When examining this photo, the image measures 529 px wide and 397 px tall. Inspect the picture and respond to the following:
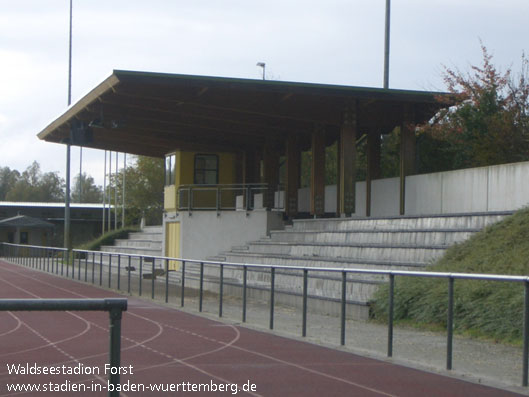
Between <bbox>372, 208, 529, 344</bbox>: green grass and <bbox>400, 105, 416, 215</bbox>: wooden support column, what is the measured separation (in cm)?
974

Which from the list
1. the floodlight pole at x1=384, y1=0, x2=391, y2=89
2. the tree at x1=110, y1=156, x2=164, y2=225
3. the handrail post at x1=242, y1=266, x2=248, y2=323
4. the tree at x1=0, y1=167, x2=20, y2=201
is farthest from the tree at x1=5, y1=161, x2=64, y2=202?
the handrail post at x1=242, y1=266, x2=248, y2=323

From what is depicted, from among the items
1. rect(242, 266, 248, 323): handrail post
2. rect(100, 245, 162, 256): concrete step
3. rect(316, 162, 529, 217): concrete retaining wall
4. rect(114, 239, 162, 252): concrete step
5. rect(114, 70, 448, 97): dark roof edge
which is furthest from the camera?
rect(114, 239, 162, 252): concrete step

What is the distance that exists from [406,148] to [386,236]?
7192 mm

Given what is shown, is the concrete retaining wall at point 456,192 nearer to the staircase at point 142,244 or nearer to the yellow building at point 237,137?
the yellow building at point 237,137

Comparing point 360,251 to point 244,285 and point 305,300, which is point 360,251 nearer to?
point 244,285

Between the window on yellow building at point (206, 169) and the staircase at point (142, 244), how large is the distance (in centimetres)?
438

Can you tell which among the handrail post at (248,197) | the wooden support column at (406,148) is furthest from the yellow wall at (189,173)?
the wooden support column at (406,148)

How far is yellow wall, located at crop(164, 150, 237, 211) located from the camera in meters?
38.9

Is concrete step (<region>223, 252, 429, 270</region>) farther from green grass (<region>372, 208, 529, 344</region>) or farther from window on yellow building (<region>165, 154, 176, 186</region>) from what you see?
window on yellow building (<region>165, 154, 176, 186</region>)

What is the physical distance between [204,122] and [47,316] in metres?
16.6

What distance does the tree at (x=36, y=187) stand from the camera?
6437 inches

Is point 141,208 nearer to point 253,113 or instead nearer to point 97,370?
point 253,113

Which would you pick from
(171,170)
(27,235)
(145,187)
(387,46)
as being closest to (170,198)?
(171,170)

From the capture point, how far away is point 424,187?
2617cm
